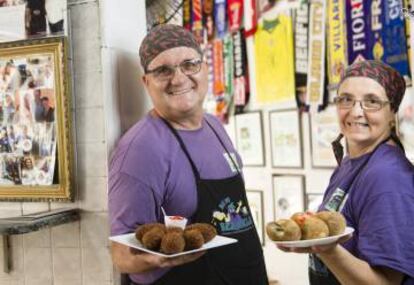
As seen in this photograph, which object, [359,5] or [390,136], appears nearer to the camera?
[390,136]

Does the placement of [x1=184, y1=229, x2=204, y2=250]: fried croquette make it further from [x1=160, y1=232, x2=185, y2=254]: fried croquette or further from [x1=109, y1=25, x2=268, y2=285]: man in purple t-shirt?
[x1=109, y1=25, x2=268, y2=285]: man in purple t-shirt

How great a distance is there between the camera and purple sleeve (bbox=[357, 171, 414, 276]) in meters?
1.44

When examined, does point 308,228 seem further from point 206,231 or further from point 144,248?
point 144,248

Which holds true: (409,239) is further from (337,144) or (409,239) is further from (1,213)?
(1,213)

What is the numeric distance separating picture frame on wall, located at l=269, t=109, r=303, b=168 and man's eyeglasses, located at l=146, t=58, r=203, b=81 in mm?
2120

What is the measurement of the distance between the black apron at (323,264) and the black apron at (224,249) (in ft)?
0.61

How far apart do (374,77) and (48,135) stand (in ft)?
3.82

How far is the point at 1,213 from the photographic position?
6.61ft

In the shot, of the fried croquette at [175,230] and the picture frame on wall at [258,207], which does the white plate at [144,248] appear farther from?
the picture frame on wall at [258,207]

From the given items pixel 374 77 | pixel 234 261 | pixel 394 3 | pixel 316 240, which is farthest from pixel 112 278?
pixel 394 3

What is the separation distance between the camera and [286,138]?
378 cm

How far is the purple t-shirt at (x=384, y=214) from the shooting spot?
1.45 metres

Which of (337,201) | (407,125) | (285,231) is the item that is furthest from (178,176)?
(407,125)

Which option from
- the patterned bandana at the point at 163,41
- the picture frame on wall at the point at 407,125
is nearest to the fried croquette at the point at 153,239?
the patterned bandana at the point at 163,41
